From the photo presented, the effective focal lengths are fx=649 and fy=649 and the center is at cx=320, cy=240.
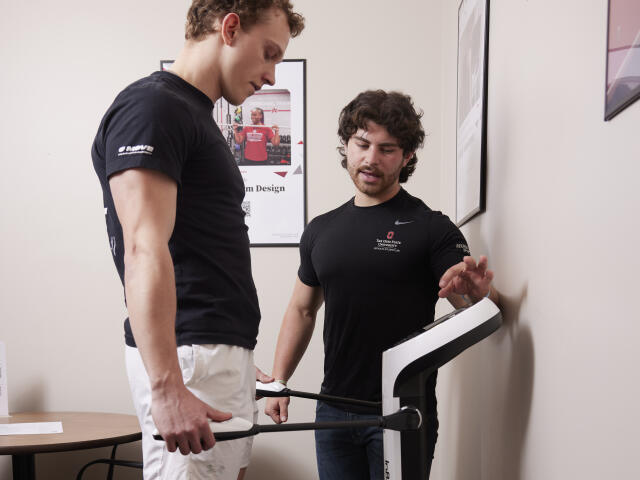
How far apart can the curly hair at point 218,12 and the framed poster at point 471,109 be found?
0.71 metres

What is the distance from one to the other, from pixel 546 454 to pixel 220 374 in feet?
1.96

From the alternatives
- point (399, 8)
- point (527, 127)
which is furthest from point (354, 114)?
point (399, 8)

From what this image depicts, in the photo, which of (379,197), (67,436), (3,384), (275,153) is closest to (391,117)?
(379,197)

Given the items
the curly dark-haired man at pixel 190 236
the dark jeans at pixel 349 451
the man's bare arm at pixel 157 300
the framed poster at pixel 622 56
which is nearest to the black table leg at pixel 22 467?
the dark jeans at pixel 349 451

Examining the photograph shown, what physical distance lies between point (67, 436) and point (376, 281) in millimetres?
1319

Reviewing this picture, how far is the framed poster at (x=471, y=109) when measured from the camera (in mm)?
1755

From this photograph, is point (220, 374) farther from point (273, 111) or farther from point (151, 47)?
point (151, 47)

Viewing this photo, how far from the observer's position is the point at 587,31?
97 cm

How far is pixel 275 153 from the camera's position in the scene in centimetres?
297

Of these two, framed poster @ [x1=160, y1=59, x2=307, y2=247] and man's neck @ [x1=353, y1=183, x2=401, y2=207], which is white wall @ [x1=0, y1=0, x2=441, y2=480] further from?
man's neck @ [x1=353, y1=183, x2=401, y2=207]

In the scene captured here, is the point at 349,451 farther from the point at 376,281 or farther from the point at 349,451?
the point at 376,281

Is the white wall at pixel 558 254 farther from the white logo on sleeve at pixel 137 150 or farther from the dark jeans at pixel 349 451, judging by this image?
the white logo on sleeve at pixel 137 150

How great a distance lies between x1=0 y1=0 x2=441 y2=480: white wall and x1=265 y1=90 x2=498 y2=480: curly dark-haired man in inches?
40.2

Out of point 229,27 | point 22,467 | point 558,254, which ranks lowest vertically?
point 22,467
